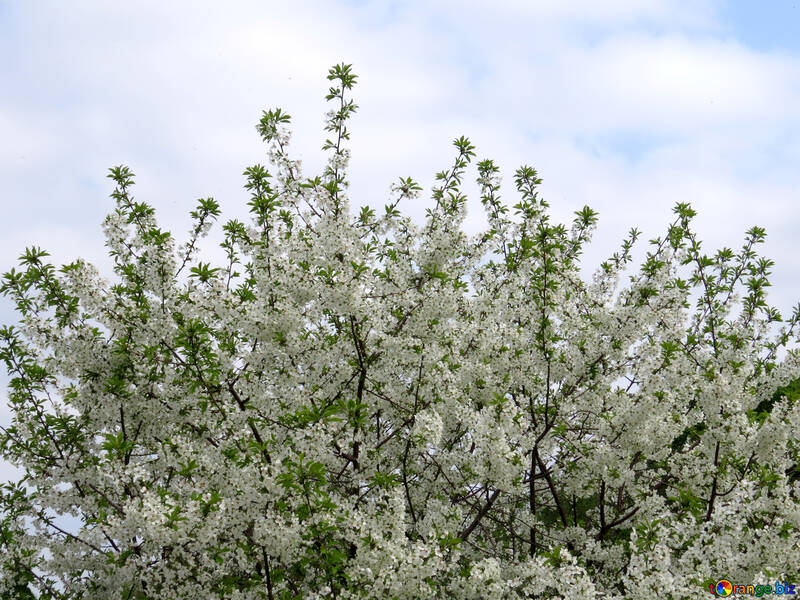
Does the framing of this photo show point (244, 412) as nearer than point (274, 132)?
Yes

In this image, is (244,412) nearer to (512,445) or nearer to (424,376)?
(424,376)

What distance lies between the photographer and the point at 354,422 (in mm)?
8312

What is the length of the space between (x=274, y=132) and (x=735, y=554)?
7.99 m

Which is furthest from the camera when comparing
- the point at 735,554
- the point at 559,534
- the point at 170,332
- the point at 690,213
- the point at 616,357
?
the point at 690,213

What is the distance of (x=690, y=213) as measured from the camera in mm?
11961

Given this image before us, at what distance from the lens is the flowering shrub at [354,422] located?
7699 mm

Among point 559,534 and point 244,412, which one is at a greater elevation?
point 244,412

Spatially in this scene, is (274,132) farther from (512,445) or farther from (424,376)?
(512,445)

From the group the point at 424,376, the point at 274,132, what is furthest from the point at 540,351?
the point at 274,132

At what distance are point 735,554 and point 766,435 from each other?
2.04 meters

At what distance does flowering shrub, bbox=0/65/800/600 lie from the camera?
770cm

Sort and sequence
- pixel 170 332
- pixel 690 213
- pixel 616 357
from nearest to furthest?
pixel 170 332 < pixel 616 357 < pixel 690 213

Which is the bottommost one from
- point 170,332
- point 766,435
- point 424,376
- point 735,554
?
point 735,554

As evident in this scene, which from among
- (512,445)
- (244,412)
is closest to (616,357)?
(512,445)
